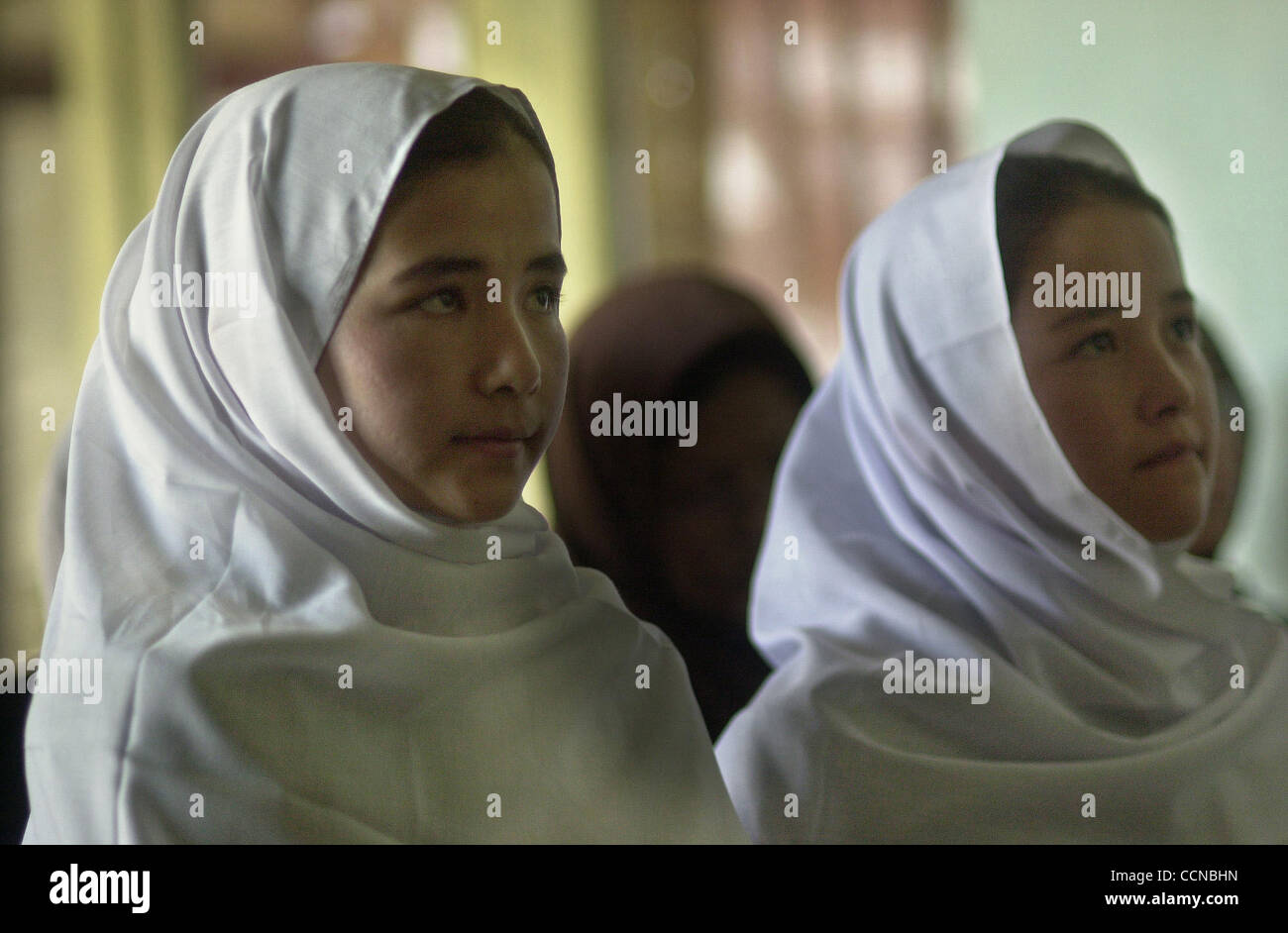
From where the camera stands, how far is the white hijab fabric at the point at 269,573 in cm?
77

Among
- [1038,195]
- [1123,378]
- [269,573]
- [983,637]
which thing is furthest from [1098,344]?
[269,573]

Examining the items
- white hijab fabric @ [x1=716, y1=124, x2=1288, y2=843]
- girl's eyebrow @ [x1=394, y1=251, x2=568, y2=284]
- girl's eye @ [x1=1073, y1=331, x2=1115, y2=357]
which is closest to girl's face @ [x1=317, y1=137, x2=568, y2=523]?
girl's eyebrow @ [x1=394, y1=251, x2=568, y2=284]

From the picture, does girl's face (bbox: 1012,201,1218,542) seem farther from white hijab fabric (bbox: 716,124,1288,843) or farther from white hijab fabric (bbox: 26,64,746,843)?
white hijab fabric (bbox: 26,64,746,843)

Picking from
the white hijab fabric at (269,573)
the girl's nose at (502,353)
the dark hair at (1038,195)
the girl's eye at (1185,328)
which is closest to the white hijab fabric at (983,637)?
the dark hair at (1038,195)

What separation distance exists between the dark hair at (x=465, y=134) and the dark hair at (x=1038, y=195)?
45 cm

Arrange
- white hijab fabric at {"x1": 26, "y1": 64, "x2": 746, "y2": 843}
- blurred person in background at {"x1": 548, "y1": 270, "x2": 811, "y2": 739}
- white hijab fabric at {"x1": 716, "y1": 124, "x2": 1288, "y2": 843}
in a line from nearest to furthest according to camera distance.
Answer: white hijab fabric at {"x1": 26, "y1": 64, "x2": 746, "y2": 843}
white hijab fabric at {"x1": 716, "y1": 124, "x2": 1288, "y2": 843}
blurred person in background at {"x1": 548, "y1": 270, "x2": 811, "y2": 739}

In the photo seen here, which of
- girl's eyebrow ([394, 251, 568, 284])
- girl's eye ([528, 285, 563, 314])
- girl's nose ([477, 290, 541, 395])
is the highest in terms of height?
girl's eyebrow ([394, 251, 568, 284])

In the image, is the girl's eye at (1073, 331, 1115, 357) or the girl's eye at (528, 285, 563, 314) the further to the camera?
the girl's eye at (1073, 331, 1115, 357)

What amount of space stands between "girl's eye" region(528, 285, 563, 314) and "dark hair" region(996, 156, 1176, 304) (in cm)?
42

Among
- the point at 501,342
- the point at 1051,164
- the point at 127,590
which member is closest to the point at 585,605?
the point at 501,342

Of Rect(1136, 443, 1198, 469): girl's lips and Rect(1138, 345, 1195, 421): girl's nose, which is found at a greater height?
Rect(1138, 345, 1195, 421): girl's nose

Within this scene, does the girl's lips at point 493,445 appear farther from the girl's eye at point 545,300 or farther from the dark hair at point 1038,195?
the dark hair at point 1038,195

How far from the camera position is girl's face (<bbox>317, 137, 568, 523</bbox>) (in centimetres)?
81
